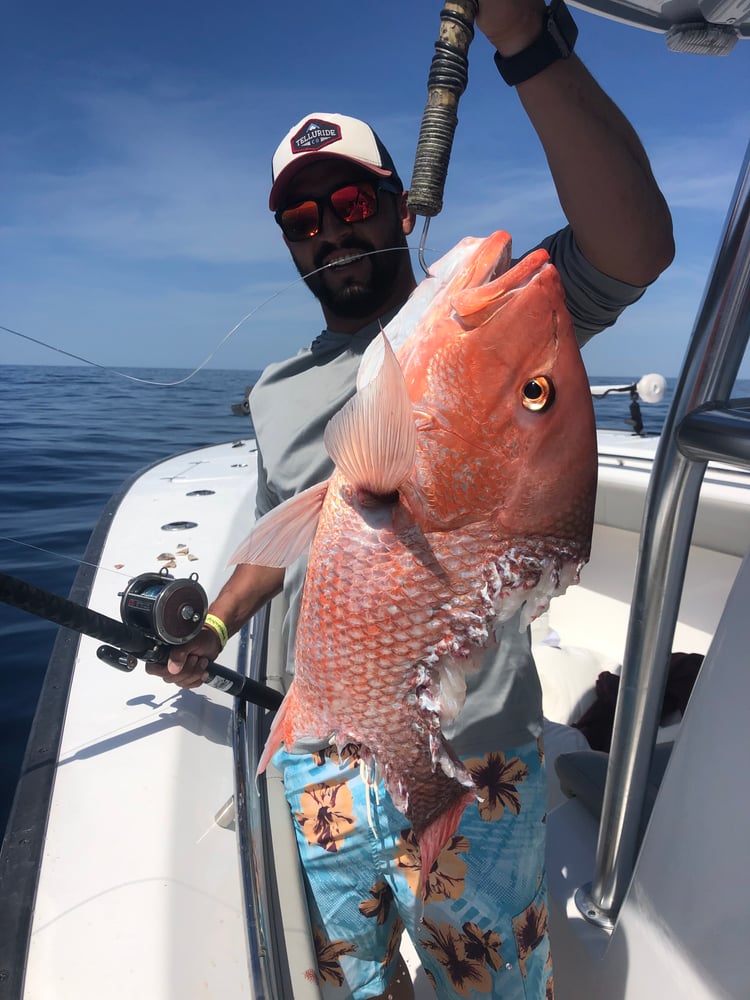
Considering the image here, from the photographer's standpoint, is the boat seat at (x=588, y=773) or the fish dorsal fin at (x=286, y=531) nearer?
the fish dorsal fin at (x=286, y=531)

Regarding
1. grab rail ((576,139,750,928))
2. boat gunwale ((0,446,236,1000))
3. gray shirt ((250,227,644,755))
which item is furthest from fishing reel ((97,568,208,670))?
grab rail ((576,139,750,928))

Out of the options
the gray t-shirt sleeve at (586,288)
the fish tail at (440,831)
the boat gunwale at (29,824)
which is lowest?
the boat gunwale at (29,824)

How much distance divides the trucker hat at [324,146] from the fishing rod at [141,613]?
113cm

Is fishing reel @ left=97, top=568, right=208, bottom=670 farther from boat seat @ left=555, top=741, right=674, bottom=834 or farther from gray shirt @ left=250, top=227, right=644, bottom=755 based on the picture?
boat seat @ left=555, top=741, right=674, bottom=834

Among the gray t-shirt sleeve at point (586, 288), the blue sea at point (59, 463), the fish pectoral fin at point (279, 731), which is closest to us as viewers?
the fish pectoral fin at point (279, 731)

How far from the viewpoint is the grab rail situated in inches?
39.0

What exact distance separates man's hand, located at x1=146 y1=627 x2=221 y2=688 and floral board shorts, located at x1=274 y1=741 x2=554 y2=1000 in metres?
0.38

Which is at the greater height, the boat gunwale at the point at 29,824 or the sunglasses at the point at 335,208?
the sunglasses at the point at 335,208

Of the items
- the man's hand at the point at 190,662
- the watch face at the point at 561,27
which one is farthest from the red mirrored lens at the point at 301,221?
the man's hand at the point at 190,662

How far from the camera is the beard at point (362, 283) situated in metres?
1.77

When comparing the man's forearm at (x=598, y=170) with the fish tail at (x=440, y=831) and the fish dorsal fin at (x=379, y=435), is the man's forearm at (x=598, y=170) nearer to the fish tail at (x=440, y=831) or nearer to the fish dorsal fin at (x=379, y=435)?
the fish dorsal fin at (x=379, y=435)

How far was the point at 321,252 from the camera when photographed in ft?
5.81

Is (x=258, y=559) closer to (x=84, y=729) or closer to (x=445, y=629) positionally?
(x=445, y=629)

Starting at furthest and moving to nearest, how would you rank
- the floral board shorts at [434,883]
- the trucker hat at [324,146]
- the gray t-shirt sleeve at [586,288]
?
1. the trucker hat at [324,146]
2. the floral board shorts at [434,883]
3. the gray t-shirt sleeve at [586,288]
